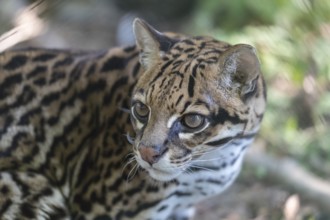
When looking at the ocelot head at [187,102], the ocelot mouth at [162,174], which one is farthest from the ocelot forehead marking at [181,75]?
the ocelot mouth at [162,174]

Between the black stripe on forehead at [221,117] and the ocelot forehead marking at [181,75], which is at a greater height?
the ocelot forehead marking at [181,75]

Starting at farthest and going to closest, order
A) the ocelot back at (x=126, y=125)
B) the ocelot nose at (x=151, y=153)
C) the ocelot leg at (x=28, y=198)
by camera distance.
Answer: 1. the ocelot leg at (x=28, y=198)
2. the ocelot back at (x=126, y=125)
3. the ocelot nose at (x=151, y=153)

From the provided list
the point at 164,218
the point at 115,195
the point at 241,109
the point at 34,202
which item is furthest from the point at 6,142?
Answer: the point at 241,109

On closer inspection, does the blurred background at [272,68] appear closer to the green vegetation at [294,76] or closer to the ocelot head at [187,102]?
the green vegetation at [294,76]

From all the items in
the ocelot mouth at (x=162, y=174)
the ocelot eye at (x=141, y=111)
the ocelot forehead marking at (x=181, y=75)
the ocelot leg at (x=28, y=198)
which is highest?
the ocelot forehead marking at (x=181, y=75)

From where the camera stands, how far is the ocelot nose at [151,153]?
14.1ft

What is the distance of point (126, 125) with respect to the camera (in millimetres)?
5008

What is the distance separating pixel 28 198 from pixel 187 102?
1.48 m

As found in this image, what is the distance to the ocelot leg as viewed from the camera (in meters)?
5.09

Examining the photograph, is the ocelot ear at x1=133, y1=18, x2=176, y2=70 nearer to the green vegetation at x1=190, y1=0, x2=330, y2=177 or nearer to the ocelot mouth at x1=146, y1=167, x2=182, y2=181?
the ocelot mouth at x1=146, y1=167, x2=182, y2=181

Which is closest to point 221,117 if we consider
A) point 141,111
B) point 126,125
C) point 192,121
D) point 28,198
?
point 192,121

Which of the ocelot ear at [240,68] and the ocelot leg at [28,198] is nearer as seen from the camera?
the ocelot ear at [240,68]

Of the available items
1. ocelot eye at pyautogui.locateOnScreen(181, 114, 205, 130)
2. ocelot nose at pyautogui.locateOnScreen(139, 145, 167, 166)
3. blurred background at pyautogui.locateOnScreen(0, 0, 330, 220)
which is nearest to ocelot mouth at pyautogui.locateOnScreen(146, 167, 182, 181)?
ocelot nose at pyautogui.locateOnScreen(139, 145, 167, 166)

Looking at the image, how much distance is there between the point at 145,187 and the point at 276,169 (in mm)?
2282
